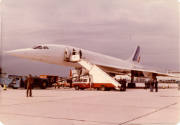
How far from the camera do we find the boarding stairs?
21973mm

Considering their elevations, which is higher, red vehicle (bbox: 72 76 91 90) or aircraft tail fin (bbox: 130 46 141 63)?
aircraft tail fin (bbox: 130 46 141 63)

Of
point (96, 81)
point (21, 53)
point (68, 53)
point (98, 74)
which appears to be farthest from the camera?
point (68, 53)

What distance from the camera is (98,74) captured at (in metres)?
23.4

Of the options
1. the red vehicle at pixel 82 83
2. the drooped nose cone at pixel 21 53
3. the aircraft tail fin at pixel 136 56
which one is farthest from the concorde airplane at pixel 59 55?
the aircraft tail fin at pixel 136 56

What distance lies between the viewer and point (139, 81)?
79.9 metres

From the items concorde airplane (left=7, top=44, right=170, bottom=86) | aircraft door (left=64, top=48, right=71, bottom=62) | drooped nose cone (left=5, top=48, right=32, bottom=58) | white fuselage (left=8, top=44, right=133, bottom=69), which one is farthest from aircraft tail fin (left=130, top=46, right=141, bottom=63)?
drooped nose cone (left=5, top=48, right=32, bottom=58)

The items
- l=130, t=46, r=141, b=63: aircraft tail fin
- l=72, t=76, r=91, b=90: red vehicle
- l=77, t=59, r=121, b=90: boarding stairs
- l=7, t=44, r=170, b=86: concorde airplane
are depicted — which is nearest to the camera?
l=7, t=44, r=170, b=86: concorde airplane

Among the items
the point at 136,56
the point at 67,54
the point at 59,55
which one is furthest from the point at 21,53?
the point at 136,56

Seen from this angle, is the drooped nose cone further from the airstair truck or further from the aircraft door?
the airstair truck

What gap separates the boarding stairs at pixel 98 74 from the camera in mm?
21973

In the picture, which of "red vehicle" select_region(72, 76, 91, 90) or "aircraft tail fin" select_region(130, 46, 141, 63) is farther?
"aircraft tail fin" select_region(130, 46, 141, 63)

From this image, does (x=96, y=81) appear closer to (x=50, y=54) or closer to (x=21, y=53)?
(x=50, y=54)

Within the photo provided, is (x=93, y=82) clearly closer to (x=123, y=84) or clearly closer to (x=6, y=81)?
(x=123, y=84)

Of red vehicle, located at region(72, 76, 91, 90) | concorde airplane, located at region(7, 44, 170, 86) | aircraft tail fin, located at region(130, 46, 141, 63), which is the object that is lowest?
red vehicle, located at region(72, 76, 91, 90)
